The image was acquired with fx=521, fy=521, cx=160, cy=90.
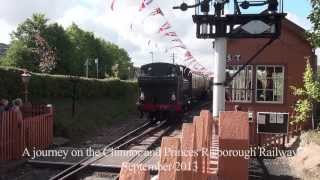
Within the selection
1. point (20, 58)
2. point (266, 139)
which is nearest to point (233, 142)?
point (266, 139)

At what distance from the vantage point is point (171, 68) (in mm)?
25609

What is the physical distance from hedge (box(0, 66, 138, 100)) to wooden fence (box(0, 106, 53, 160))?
312cm

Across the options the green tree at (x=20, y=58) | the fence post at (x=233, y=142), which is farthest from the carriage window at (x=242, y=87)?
the green tree at (x=20, y=58)

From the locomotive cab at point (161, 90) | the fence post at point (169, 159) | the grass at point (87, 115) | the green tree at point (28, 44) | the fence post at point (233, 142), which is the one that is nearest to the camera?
the fence post at point (169, 159)

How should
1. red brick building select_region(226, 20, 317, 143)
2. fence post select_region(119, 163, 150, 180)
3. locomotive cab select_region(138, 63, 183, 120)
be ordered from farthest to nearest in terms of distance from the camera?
locomotive cab select_region(138, 63, 183, 120), red brick building select_region(226, 20, 317, 143), fence post select_region(119, 163, 150, 180)

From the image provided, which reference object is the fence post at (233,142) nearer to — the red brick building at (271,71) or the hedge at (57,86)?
the hedge at (57,86)

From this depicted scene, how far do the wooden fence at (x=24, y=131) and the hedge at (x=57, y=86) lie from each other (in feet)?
10.2

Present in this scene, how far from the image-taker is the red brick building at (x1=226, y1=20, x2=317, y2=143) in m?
23.1

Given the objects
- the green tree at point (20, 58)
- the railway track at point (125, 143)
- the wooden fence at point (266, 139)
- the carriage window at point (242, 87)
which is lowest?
the railway track at point (125, 143)

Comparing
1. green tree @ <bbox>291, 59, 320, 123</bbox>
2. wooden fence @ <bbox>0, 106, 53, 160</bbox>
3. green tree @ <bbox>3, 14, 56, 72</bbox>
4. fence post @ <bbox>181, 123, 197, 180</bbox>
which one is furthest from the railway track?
green tree @ <bbox>3, 14, 56, 72</bbox>

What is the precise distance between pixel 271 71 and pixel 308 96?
3.31 metres

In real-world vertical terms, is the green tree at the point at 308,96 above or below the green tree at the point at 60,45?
below

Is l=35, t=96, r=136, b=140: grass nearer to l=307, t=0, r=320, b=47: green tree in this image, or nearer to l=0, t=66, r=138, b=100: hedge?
l=0, t=66, r=138, b=100: hedge

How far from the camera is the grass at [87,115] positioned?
2092 cm
